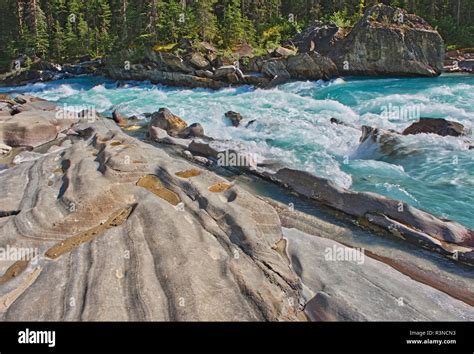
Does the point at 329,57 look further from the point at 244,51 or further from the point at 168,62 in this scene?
the point at 168,62

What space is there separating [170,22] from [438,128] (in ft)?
141

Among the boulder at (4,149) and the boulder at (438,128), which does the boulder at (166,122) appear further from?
the boulder at (438,128)

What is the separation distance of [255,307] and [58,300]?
10.7ft

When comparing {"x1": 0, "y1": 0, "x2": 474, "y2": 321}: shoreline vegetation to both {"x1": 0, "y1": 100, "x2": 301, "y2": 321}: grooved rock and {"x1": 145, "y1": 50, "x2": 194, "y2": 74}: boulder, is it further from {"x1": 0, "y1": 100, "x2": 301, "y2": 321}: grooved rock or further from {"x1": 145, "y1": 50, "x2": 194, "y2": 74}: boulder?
{"x1": 145, "y1": 50, "x2": 194, "y2": 74}: boulder

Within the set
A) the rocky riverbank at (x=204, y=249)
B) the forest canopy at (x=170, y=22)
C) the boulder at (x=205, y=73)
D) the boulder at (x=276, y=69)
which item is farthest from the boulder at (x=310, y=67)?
the rocky riverbank at (x=204, y=249)

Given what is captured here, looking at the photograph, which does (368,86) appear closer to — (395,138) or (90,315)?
(395,138)

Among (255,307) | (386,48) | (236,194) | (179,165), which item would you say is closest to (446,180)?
(236,194)

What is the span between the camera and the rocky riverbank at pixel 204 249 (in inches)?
263

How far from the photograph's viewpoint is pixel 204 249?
802 cm

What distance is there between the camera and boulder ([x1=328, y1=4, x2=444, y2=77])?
141 feet

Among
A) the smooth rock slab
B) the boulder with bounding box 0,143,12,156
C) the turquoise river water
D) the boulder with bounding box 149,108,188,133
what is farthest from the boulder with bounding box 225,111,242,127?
the smooth rock slab

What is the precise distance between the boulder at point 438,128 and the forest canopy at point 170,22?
37.9m

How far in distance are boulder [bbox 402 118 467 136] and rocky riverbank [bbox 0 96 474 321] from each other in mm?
8892
